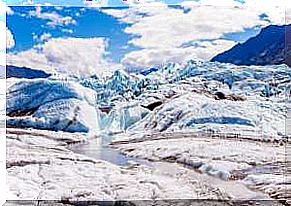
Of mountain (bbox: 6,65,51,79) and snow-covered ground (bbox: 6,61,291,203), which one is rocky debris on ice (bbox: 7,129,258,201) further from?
mountain (bbox: 6,65,51,79)

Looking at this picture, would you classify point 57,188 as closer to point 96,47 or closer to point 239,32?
point 96,47

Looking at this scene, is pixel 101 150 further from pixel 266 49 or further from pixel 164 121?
pixel 266 49

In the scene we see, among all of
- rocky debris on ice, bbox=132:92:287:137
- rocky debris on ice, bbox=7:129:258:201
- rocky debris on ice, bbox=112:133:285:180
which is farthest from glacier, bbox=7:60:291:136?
rocky debris on ice, bbox=7:129:258:201

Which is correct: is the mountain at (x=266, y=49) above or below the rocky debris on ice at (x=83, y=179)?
above

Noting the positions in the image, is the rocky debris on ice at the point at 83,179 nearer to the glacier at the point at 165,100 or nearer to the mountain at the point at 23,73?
the glacier at the point at 165,100

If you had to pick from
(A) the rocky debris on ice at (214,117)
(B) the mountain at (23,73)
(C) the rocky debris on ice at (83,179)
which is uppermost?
(B) the mountain at (23,73)

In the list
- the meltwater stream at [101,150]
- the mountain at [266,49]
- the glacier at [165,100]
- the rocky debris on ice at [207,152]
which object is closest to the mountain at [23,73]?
the glacier at [165,100]

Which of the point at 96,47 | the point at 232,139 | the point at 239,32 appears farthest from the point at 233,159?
the point at 96,47
